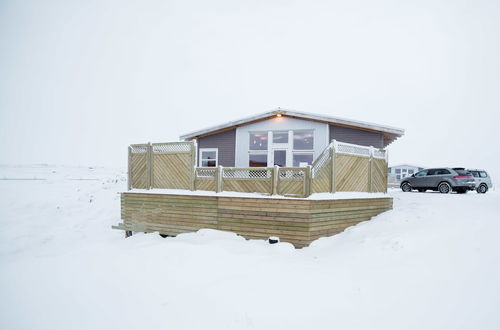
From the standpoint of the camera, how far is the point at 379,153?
33.4 ft

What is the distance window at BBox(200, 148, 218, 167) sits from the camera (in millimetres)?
15586

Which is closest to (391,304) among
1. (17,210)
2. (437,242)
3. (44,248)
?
(437,242)

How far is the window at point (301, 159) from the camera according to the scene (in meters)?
13.5

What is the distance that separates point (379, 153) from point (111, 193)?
1956 cm

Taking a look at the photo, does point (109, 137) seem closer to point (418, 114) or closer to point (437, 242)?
point (437, 242)

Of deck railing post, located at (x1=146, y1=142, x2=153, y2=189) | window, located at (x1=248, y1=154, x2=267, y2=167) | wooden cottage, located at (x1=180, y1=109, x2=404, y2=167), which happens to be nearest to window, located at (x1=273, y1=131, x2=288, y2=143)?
wooden cottage, located at (x1=180, y1=109, x2=404, y2=167)

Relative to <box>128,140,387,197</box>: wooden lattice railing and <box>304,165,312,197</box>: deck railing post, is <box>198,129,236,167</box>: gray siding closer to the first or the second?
<box>128,140,387,197</box>: wooden lattice railing

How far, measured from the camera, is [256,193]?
8.80 metres

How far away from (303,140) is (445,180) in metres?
8.71

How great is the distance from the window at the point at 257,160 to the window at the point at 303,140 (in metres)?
1.61

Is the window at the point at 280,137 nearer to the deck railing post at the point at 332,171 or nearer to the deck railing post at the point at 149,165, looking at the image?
the deck railing post at the point at 332,171

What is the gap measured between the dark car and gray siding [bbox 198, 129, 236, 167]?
11.4 meters

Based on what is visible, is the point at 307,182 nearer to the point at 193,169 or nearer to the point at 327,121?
the point at 193,169

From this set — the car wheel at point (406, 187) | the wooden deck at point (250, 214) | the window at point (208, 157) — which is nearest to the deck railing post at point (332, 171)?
the wooden deck at point (250, 214)
